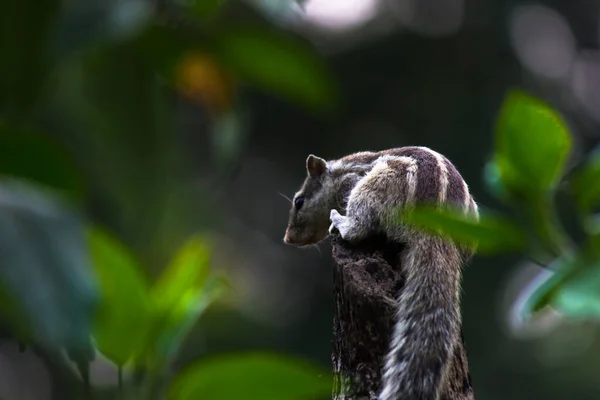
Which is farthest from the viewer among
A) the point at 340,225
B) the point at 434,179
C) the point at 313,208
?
the point at 313,208

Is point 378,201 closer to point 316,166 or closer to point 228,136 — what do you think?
point 316,166

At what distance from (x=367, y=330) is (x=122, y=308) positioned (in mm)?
2154

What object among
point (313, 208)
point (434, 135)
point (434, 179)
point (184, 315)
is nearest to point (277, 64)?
point (184, 315)

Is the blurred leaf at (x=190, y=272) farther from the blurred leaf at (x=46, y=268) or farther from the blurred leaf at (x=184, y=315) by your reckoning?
the blurred leaf at (x=46, y=268)

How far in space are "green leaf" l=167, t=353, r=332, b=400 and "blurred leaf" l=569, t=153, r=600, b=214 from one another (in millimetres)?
240

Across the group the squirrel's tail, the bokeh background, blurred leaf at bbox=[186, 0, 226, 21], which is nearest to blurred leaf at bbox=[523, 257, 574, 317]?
blurred leaf at bbox=[186, 0, 226, 21]

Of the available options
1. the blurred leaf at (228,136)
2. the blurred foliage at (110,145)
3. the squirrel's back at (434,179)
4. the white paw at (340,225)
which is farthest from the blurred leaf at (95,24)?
the white paw at (340,225)

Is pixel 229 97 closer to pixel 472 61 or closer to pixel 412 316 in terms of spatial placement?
pixel 412 316

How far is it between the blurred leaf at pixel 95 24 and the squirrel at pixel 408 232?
2.13 metres

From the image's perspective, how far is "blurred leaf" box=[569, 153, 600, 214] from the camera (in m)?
0.68

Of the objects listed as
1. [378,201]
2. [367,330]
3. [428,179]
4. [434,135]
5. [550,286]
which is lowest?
[434,135]

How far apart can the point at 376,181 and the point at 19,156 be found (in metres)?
3.11

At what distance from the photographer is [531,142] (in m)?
0.69

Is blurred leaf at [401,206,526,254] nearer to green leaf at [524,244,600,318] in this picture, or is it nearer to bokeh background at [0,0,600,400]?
green leaf at [524,244,600,318]
